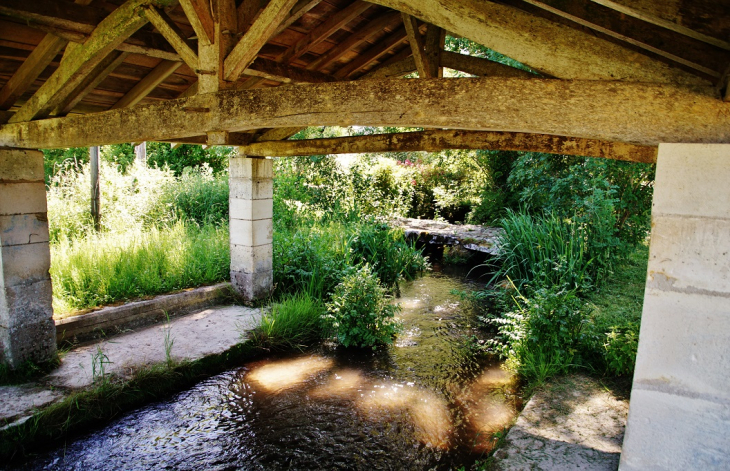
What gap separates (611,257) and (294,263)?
5.11 metres

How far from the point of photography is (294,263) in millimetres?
7238

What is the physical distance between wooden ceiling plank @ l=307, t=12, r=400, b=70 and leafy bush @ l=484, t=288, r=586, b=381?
11.3 feet

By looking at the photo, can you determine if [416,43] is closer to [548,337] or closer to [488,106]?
[488,106]

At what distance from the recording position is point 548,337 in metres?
4.71

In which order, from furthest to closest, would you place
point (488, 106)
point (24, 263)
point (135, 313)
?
point (135, 313), point (24, 263), point (488, 106)

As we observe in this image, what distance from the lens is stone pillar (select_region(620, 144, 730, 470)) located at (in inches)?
79.7

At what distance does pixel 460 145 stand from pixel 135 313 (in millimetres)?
4368

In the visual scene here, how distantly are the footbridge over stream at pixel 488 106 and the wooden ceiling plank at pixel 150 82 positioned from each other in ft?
0.07

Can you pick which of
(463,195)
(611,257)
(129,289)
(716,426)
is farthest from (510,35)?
(463,195)

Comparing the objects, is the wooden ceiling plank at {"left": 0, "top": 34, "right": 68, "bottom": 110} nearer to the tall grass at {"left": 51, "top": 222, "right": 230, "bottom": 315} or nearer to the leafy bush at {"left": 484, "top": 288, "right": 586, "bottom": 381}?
the tall grass at {"left": 51, "top": 222, "right": 230, "bottom": 315}

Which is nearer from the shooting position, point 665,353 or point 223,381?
point 665,353

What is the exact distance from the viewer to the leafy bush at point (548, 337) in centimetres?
452

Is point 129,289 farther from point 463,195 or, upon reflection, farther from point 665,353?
point 463,195

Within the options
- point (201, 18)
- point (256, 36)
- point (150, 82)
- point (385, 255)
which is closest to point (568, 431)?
point (256, 36)
